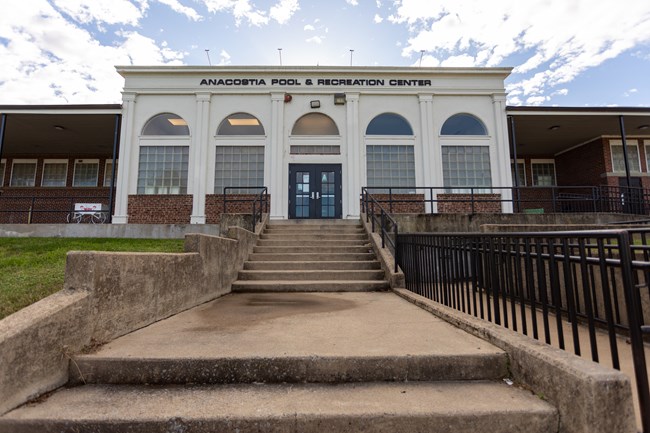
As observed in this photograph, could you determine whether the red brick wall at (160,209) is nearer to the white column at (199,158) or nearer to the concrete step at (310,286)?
the white column at (199,158)

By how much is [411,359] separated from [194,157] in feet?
41.8

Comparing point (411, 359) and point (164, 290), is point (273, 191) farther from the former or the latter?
point (411, 359)

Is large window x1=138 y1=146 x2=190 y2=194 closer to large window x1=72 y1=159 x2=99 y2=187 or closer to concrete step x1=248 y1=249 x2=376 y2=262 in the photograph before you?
concrete step x1=248 y1=249 x2=376 y2=262

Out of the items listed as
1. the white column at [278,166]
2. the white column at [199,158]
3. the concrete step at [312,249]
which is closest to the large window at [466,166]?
the white column at [278,166]

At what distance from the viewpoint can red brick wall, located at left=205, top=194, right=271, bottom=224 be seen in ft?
42.4

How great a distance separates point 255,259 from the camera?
7.62 m

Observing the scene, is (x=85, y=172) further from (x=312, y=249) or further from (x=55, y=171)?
(x=312, y=249)

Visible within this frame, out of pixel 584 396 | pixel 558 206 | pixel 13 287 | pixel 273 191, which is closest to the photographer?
pixel 584 396

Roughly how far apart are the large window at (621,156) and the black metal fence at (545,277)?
53.9 feet

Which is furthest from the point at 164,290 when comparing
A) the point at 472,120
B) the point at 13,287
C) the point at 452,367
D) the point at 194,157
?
the point at 472,120

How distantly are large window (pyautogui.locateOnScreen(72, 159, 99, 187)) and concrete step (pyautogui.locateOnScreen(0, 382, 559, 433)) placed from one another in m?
19.9

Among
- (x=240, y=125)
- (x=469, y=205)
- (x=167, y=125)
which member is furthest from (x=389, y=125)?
(x=167, y=125)

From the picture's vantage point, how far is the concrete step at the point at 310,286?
6250mm

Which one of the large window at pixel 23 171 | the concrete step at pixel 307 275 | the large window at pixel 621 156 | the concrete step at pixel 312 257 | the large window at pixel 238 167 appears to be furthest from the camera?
the large window at pixel 23 171
